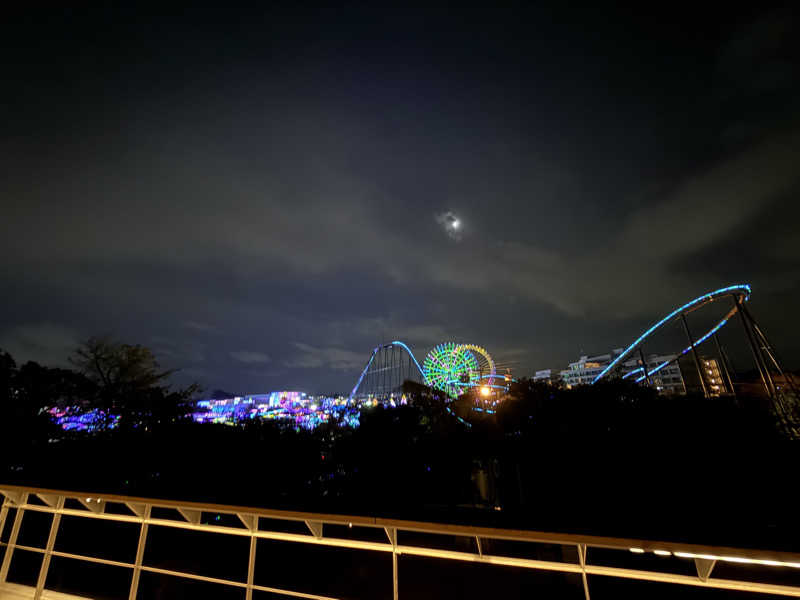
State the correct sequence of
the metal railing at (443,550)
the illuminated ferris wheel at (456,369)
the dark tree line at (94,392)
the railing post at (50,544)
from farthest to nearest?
the illuminated ferris wheel at (456,369)
the dark tree line at (94,392)
the railing post at (50,544)
the metal railing at (443,550)

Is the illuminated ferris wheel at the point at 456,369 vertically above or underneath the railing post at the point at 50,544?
above

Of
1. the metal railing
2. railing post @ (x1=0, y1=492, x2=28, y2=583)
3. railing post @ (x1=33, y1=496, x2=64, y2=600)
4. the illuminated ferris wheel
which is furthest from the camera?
the illuminated ferris wheel

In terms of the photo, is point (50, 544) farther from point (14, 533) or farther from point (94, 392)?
point (94, 392)

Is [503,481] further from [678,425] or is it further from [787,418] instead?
[787,418]

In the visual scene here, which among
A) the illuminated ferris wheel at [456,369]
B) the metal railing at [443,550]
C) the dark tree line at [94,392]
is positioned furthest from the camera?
the illuminated ferris wheel at [456,369]

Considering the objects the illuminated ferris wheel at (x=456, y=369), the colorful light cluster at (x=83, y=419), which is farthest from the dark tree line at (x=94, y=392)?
the illuminated ferris wheel at (x=456, y=369)

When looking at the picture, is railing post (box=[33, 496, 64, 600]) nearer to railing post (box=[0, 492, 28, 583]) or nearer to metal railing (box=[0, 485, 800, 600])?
metal railing (box=[0, 485, 800, 600])

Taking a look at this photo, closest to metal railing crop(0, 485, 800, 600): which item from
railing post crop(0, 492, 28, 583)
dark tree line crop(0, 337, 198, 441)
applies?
railing post crop(0, 492, 28, 583)

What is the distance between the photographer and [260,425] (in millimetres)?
23688

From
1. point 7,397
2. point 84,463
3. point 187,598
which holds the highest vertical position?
point 7,397

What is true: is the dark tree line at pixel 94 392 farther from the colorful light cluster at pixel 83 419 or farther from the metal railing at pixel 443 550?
the metal railing at pixel 443 550

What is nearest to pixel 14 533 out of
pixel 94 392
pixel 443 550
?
pixel 443 550

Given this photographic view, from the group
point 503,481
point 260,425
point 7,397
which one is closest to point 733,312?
point 503,481

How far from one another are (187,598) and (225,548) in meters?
3.34
